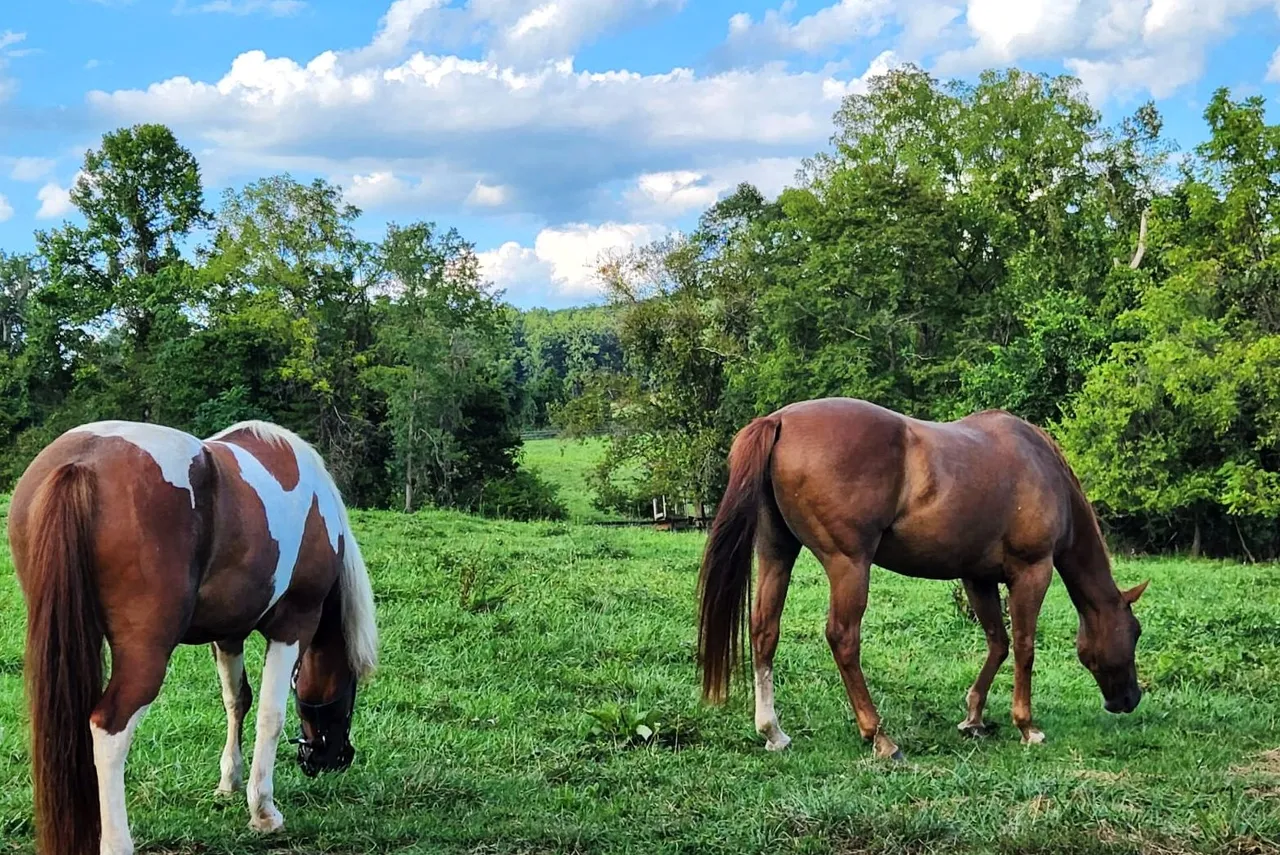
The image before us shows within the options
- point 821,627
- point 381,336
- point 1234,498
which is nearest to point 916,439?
point 821,627

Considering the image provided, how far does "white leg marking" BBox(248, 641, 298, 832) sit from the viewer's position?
3.67 meters

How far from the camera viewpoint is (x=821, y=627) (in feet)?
28.6

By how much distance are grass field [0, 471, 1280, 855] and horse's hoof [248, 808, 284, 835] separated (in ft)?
0.18

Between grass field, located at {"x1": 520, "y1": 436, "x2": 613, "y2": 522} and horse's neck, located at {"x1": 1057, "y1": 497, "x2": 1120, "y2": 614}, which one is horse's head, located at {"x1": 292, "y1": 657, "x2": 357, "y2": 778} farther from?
grass field, located at {"x1": 520, "y1": 436, "x2": 613, "y2": 522}

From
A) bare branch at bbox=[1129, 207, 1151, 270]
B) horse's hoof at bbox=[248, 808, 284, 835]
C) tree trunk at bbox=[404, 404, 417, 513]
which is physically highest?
bare branch at bbox=[1129, 207, 1151, 270]

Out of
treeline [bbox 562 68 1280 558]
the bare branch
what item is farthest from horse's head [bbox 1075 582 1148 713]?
the bare branch

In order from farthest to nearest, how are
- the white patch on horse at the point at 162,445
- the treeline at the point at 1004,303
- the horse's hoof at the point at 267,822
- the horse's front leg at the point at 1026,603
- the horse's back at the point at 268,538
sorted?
the treeline at the point at 1004,303 → the horse's front leg at the point at 1026,603 → the horse's hoof at the point at 267,822 → the horse's back at the point at 268,538 → the white patch on horse at the point at 162,445

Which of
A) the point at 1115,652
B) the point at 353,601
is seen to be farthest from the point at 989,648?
the point at 353,601

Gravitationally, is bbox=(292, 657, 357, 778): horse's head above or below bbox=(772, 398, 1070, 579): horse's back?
below

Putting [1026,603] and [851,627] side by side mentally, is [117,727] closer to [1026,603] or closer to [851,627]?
[851,627]

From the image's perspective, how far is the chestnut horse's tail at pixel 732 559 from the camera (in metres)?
5.11

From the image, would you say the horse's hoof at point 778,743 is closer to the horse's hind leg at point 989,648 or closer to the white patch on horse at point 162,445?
the horse's hind leg at point 989,648

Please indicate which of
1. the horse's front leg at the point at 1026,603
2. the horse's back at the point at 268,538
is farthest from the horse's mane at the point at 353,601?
the horse's front leg at the point at 1026,603

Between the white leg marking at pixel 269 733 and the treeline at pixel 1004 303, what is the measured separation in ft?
62.7
